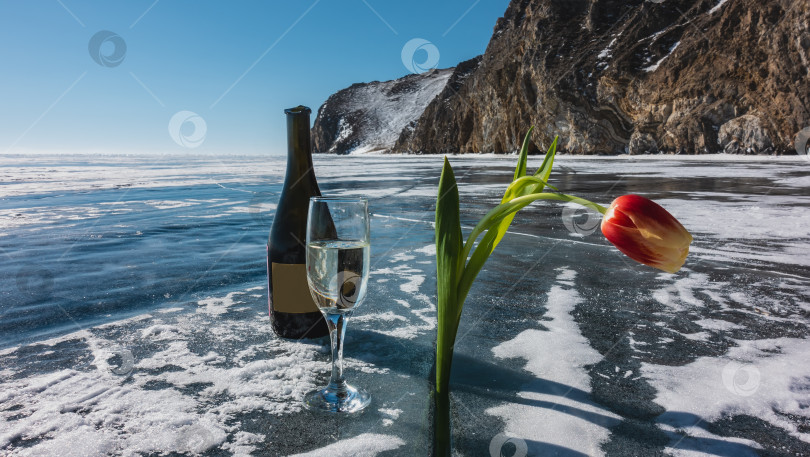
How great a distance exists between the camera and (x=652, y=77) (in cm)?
2948

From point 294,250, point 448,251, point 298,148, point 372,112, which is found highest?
point 372,112

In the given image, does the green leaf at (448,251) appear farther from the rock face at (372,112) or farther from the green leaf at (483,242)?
the rock face at (372,112)

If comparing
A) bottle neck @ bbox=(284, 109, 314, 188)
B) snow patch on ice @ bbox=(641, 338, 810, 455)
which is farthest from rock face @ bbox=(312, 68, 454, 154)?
snow patch on ice @ bbox=(641, 338, 810, 455)

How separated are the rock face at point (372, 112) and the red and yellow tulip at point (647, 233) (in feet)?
319

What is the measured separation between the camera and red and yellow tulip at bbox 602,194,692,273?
1.81 ft

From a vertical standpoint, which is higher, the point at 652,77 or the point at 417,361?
the point at 652,77

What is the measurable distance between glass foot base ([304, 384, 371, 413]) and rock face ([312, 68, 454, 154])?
96.9 m

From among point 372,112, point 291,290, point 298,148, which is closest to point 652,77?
point 298,148

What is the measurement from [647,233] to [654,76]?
34106 millimetres

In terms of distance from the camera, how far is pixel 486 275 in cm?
206

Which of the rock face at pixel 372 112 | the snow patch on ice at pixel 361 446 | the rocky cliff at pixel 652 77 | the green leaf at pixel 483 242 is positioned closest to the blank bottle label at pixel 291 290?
the snow patch on ice at pixel 361 446

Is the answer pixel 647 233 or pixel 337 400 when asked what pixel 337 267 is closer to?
pixel 337 400

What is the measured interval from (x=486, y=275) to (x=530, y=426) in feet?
4.12

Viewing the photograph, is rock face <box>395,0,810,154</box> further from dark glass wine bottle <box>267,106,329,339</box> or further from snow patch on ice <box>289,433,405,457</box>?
snow patch on ice <box>289,433,405,457</box>
